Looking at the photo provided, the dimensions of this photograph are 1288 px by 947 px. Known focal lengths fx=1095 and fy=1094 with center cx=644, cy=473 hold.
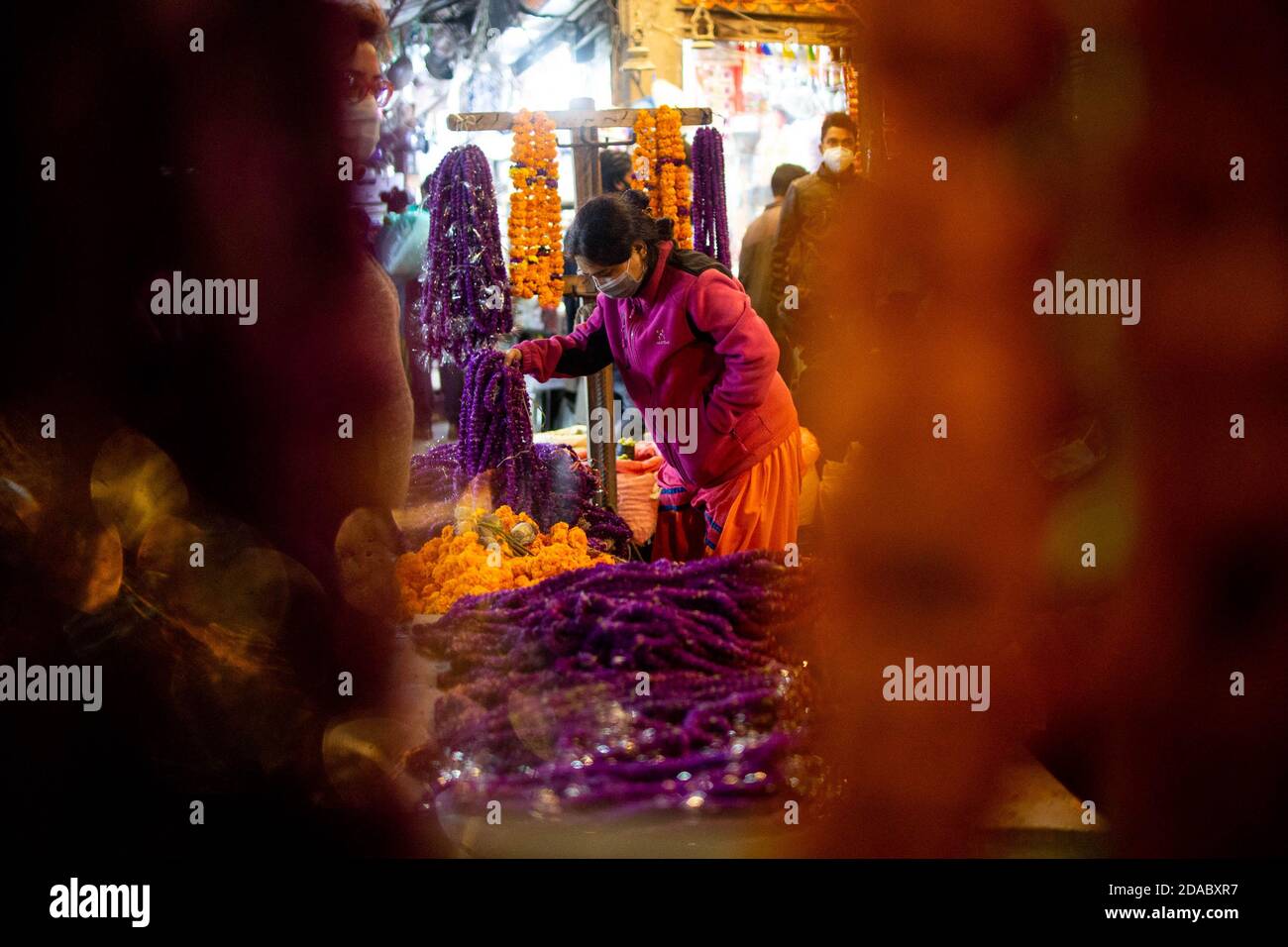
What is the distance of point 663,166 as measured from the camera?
2.57 metres

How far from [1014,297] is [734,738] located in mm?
845

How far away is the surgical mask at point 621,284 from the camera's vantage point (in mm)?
2279

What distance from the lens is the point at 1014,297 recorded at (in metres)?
1.76

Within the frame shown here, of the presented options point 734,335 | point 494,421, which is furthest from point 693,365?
point 494,421

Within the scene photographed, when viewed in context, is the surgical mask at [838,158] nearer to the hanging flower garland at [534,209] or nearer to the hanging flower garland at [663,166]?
the hanging flower garland at [663,166]

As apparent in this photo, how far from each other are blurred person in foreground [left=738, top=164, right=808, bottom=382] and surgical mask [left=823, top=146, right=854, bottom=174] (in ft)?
0.90

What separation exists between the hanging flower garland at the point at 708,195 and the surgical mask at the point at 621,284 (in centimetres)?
41

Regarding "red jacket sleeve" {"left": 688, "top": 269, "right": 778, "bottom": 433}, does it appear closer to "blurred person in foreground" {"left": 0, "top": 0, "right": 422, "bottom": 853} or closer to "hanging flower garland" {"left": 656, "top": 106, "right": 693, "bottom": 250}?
"hanging flower garland" {"left": 656, "top": 106, "right": 693, "bottom": 250}

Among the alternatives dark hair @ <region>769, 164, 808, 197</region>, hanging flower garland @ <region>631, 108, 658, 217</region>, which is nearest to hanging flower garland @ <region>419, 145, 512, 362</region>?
hanging flower garland @ <region>631, 108, 658, 217</region>

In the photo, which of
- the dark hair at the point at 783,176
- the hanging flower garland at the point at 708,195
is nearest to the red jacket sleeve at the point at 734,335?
the hanging flower garland at the point at 708,195

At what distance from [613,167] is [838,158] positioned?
21.7 inches

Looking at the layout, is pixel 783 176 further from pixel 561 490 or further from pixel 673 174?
pixel 561 490
